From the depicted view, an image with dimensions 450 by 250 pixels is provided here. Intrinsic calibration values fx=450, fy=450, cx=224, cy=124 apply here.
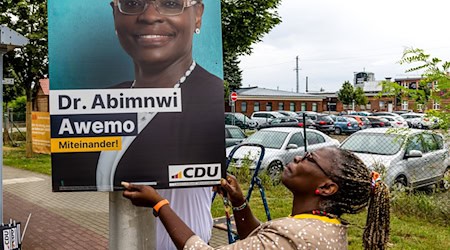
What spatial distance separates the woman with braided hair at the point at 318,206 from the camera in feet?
5.46

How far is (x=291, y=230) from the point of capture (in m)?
1.65

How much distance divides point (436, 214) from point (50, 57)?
681 cm

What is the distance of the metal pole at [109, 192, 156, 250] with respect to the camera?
7.70 feet

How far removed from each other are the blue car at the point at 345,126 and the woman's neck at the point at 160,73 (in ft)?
101

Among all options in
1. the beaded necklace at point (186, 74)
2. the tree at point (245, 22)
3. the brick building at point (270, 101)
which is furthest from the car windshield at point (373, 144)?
the brick building at point (270, 101)

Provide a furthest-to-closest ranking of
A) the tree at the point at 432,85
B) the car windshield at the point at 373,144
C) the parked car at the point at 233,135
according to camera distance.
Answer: the parked car at the point at 233,135, the car windshield at the point at 373,144, the tree at the point at 432,85

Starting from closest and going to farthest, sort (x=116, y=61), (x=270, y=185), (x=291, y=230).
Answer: (x=291, y=230) → (x=116, y=61) → (x=270, y=185)

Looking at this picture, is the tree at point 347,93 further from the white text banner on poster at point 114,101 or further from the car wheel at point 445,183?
the white text banner on poster at point 114,101

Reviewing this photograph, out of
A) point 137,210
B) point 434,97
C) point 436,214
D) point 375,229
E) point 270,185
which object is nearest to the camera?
point 375,229

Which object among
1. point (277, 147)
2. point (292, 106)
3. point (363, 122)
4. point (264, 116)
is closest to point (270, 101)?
point (292, 106)

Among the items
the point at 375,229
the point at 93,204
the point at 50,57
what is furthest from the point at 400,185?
the point at 50,57

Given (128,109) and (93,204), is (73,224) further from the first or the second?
(128,109)

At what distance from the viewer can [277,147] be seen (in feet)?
37.4

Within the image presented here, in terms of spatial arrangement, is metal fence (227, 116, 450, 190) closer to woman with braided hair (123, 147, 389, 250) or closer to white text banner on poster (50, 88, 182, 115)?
woman with braided hair (123, 147, 389, 250)
